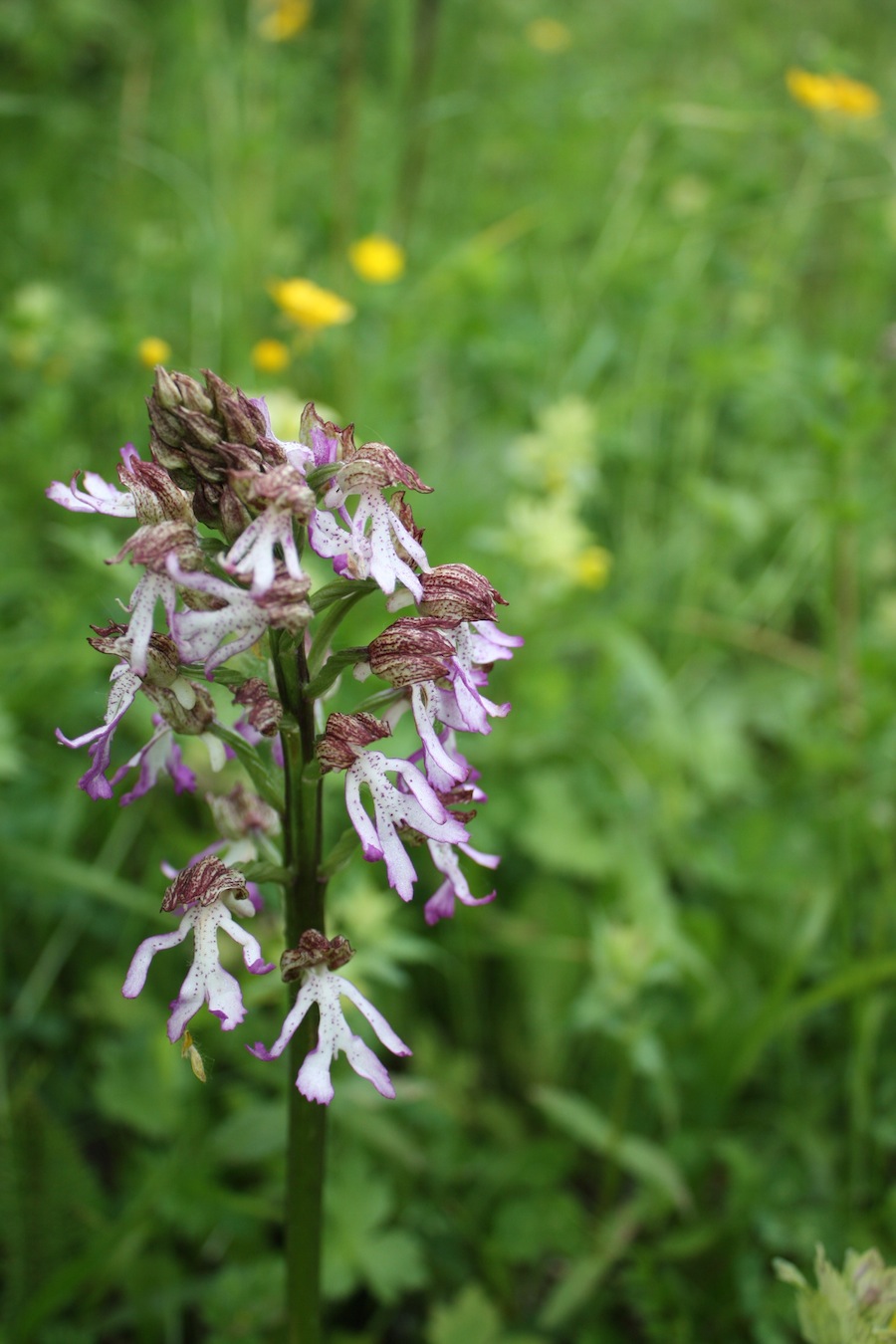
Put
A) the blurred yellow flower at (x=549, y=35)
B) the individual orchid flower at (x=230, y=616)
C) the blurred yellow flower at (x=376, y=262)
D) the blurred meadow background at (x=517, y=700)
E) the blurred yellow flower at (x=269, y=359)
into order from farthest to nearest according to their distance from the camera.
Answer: the blurred yellow flower at (x=549, y=35)
the blurred yellow flower at (x=376, y=262)
the blurred yellow flower at (x=269, y=359)
the blurred meadow background at (x=517, y=700)
the individual orchid flower at (x=230, y=616)

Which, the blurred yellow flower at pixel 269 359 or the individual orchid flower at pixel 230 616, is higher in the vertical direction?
the blurred yellow flower at pixel 269 359

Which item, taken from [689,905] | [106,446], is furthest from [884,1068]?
[106,446]

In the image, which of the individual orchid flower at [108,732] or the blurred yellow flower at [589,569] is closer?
the individual orchid flower at [108,732]

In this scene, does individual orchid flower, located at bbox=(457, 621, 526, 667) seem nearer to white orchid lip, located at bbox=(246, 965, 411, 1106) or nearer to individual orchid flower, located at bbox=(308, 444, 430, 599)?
individual orchid flower, located at bbox=(308, 444, 430, 599)

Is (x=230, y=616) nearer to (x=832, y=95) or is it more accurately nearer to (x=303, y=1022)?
(x=303, y=1022)

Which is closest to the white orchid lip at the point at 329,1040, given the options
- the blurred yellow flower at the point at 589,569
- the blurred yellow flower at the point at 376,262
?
the blurred yellow flower at the point at 589,569

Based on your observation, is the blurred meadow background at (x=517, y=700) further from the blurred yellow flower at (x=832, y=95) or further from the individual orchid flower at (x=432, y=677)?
the individual orchid flower at (x=432, y=677)

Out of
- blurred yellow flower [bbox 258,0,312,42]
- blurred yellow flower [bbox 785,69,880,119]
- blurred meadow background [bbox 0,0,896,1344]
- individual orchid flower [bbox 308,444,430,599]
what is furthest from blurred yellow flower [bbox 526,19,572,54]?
individual orchid flower [bbox 308,444,430,599]
